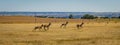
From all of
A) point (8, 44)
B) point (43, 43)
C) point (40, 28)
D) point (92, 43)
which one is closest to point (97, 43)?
point (92, 43)

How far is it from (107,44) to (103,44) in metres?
0.27

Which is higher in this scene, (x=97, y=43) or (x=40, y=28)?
(x=97, y=43)

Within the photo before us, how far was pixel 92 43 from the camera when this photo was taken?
76.5 ft

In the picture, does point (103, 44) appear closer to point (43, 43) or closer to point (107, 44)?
point (107, 44)

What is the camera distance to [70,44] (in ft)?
74.0

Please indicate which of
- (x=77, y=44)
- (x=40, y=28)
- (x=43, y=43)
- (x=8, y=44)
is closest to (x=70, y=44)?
(x=77, y=44)

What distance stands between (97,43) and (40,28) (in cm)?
1403

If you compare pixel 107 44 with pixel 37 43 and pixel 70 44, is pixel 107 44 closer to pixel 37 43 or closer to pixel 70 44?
pixel 70 44

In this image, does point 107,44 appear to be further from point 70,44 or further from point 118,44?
point 70,44

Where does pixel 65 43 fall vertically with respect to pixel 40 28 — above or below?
above

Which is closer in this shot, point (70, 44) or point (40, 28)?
point (70, 44)

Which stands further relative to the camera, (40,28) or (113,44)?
(40,28)

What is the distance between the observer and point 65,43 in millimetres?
23188

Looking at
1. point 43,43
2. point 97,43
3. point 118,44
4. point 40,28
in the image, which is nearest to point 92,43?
point 97,43
